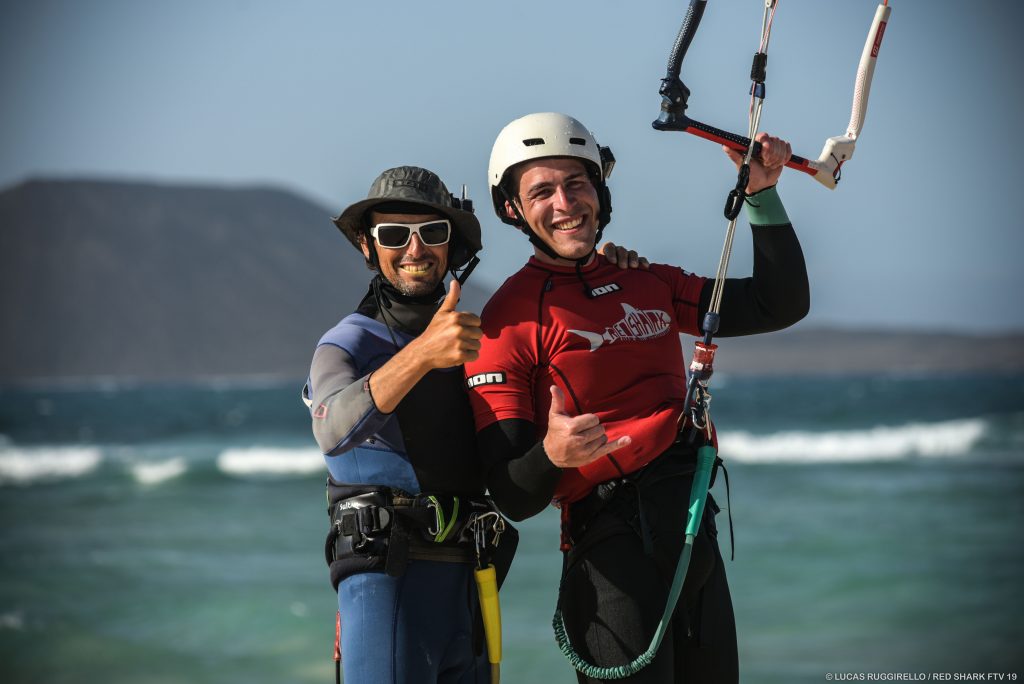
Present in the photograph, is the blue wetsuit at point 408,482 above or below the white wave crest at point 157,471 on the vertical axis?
below

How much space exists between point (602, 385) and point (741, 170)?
82 centimetres

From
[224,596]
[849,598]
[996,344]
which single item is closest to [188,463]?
[224,596]

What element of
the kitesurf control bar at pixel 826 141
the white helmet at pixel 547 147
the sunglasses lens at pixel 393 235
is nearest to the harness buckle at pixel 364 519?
the sunglasses lens at pixel 393 235

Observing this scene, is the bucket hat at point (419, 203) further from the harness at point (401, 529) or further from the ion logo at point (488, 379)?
the harness at point (401, 529)

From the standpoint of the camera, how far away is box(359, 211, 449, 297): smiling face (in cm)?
368

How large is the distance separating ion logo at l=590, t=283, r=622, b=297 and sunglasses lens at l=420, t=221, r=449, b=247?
509 mm

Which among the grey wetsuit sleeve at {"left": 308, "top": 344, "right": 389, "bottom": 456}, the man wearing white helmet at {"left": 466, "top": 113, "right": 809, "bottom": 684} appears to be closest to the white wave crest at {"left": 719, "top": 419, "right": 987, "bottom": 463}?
the man wearing white helmet at {"left": 466, "top": 113, "right": 809, "bottom": 684}

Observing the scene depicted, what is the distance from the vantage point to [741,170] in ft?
11.9

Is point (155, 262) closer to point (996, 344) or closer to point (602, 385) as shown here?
point (996, 344)

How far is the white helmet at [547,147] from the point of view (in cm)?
371

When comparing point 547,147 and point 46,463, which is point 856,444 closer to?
point 46,463

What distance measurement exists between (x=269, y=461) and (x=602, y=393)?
2429 centimetres

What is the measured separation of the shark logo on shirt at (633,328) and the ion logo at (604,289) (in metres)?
0.06

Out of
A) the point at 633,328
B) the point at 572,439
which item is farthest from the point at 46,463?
the point at 572,439
